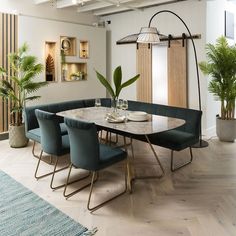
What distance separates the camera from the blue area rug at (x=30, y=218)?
2221mm

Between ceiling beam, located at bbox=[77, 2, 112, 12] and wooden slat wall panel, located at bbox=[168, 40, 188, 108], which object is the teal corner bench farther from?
ceiling beam, located at bbox=[77, 2, 112, 12]

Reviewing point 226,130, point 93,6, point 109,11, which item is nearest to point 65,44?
point 93,6

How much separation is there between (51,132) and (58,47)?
296 cm

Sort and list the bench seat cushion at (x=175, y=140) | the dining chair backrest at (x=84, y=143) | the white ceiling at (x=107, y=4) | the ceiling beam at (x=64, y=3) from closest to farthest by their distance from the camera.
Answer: the dining chair backrest at (x=84, y=143), the bench seat cushion at (x=175, y=140), the white ceiling at (x=107, y=4), the ceiling beam at (x=64, y=3)

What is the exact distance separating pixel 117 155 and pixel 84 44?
390 centimetres

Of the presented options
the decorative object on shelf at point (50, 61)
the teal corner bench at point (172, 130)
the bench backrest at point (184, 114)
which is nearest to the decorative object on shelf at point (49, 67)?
the decorative object on shelf at point (50, 61)

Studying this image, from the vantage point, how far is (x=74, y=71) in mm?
6027

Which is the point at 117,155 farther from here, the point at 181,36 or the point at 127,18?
the point at 127,18

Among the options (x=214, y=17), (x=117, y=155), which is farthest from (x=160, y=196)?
(x=214, y=17)

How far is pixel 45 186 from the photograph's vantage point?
3066mm

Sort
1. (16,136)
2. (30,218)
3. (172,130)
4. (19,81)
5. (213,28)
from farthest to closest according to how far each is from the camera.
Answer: (213,28) < (16,136) < (19,81) < (172,130) < (30,218)

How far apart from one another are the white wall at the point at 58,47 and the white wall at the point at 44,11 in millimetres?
327

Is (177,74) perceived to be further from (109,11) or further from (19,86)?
(19,86)

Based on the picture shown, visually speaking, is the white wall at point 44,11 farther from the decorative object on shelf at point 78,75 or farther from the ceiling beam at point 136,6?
the decorative object on shelf at point 78,75
